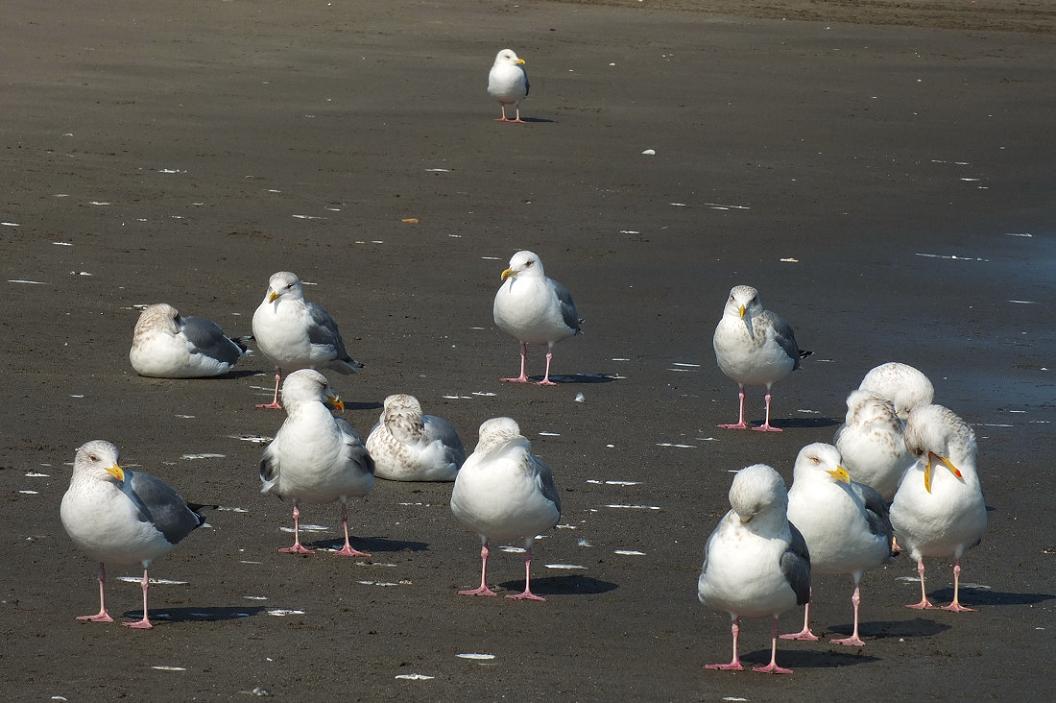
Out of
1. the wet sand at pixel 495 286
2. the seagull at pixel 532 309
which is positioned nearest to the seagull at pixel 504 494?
the wet sand at pixel 495 286

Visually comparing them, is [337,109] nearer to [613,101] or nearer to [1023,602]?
[613,101]

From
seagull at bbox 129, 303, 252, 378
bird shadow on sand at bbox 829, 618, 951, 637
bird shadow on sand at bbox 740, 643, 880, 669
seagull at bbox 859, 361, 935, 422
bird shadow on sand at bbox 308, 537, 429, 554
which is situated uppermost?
seagull at bbox 129, 303, 252, 378

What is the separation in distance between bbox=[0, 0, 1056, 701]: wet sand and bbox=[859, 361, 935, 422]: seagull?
849 mm

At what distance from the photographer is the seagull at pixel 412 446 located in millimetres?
11133

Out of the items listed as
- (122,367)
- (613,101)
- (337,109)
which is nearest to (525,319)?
(122,367)

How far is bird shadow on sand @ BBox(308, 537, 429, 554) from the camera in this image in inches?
394

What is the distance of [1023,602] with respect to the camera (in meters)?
9.38

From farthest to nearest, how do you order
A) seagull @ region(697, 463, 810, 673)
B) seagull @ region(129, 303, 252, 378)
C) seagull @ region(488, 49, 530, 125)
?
seagull @ region(488, 49, 530, 125) < seagull @ region(129, 303, 252, 378) < seagull @ region(697, 463, 810, 673)

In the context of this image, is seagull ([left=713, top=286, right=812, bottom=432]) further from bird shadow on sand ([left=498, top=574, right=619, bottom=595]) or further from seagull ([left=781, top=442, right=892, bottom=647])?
seagull ([left=781, top=442, right=892, bottom=647])

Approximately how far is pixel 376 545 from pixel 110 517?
6.81 ft

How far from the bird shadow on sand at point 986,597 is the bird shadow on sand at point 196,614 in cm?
342

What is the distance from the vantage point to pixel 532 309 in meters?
14.0

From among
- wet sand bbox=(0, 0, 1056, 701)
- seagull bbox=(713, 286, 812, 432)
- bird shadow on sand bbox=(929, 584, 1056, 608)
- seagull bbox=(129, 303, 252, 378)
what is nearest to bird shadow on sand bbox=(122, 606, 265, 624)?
wet sand bbox=(0, 0, 1056, 701)

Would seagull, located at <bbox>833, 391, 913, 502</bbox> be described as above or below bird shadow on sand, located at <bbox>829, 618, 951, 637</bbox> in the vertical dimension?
above
